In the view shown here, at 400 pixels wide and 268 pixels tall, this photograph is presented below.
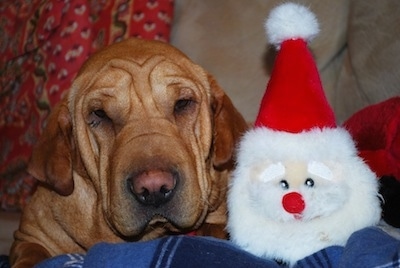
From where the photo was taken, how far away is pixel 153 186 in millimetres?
1713

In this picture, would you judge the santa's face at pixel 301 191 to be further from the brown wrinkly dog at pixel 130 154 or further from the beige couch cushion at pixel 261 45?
the beige couch cushion at pixel 261 45

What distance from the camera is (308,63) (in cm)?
157

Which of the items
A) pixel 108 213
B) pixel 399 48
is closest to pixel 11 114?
pixel 108 213

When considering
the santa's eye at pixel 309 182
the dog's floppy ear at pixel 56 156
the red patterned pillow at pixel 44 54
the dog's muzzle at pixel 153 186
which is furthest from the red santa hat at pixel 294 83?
the red patterned pillow at pixel 44 54

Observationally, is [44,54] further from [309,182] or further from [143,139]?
[309,182]

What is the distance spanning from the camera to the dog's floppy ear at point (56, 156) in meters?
2.00

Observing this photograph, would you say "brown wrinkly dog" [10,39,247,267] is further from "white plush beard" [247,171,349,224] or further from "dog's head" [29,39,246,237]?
"white plush beard" [247,171,349,224]

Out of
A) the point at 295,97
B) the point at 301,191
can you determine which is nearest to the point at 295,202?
the point at 301,191

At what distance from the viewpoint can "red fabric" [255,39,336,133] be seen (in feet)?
5.02

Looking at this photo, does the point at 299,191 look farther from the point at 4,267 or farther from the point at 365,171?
the point at 4,267

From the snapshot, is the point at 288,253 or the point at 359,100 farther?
the point at 359,100

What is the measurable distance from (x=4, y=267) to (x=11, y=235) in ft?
1.35

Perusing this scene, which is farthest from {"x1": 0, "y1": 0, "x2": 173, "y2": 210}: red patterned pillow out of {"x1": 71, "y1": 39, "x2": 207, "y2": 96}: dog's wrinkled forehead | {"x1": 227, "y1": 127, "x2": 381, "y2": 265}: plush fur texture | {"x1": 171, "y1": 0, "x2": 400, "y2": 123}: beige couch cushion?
{"x1": 227, "y1": 127, "x2": 381, "y2": 265}: plush fur texture

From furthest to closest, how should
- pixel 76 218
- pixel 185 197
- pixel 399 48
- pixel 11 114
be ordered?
pixel 11 114, pixel 399 48, pixel 76 218, pixel 185 197
